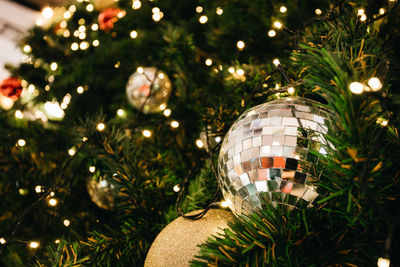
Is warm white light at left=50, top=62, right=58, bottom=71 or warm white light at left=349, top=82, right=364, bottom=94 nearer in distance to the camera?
warm white light at left=349, top=82, right=364, bottom=94

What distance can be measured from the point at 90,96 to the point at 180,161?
74 centimetres

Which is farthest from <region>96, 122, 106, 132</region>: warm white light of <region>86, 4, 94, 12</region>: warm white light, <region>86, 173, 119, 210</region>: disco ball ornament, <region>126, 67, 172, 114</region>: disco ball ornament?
<region>86, 4, 94, 12</region>: warm white light

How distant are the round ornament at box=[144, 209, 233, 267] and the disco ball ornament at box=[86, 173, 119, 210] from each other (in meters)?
0.26

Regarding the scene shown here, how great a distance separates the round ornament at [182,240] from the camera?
43 cm

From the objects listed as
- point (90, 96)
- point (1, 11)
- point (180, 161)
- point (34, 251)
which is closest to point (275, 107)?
point (180, 161)

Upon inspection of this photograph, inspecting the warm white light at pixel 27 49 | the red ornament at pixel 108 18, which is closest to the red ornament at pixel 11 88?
the warm white light at pixel 27 49

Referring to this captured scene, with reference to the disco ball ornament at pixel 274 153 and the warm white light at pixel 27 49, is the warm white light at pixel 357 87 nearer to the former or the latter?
the disco ball ornament at pixel 274 153

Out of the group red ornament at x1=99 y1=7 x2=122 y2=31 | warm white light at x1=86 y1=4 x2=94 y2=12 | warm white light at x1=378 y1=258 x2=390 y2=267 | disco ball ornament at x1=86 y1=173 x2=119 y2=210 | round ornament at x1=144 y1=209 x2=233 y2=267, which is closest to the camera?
warm white light at x1=378 y1=258 x2=390 y2=267

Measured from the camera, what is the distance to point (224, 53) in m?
0.96

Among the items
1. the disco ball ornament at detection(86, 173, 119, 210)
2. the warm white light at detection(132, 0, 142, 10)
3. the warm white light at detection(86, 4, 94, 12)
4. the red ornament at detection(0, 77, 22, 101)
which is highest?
the warm white light at detection(86, 4, 94, 12)

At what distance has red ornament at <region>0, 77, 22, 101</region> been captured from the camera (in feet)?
3.79

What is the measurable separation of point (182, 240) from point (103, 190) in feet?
1.08

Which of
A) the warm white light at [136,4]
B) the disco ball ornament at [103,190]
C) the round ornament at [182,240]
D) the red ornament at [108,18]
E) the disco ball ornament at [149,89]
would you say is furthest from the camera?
the red ornament at [108,18]

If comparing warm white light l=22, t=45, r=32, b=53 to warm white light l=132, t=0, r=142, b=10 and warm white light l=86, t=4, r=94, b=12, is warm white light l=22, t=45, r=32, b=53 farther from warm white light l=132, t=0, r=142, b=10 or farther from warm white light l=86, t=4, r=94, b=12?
warm white light l=132, t=0, r=142, b=10
